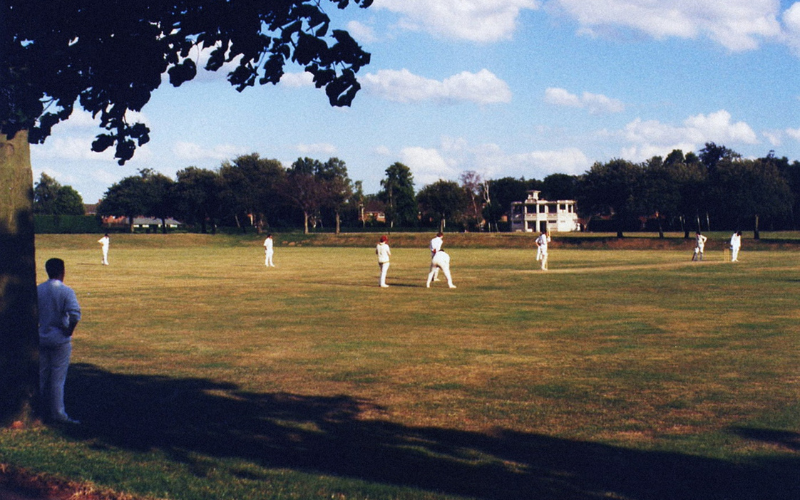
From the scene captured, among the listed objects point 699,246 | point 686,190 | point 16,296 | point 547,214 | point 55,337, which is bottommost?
point 699,246

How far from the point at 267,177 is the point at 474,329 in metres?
98.4

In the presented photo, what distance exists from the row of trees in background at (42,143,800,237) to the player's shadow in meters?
69.3

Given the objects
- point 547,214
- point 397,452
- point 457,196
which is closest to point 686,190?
point 457,196

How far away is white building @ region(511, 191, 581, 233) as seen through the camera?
449ft

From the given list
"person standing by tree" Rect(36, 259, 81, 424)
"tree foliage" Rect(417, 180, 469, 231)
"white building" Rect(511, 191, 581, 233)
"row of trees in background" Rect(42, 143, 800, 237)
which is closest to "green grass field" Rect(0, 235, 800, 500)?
"person standing by tree" Rect(36, 259, 81, 424)

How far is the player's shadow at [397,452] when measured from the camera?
610 cm

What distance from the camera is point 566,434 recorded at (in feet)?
25.1

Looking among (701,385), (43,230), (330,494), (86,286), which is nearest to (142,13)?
(330,494)

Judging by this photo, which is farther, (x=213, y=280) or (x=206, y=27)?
(x=213, y=280)

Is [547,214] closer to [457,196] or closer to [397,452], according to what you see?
[457,196]

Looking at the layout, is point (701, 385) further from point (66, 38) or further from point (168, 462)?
point (66, 38)

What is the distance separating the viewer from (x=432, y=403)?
912 centimetres

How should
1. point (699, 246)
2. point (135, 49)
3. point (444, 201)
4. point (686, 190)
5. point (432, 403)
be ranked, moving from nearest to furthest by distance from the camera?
1. point (135, 49)
2. point (432, 403)
3. point (699, 246)
4. point (686, 190)
5. point (444, 201)

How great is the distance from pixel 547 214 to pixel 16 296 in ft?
433
